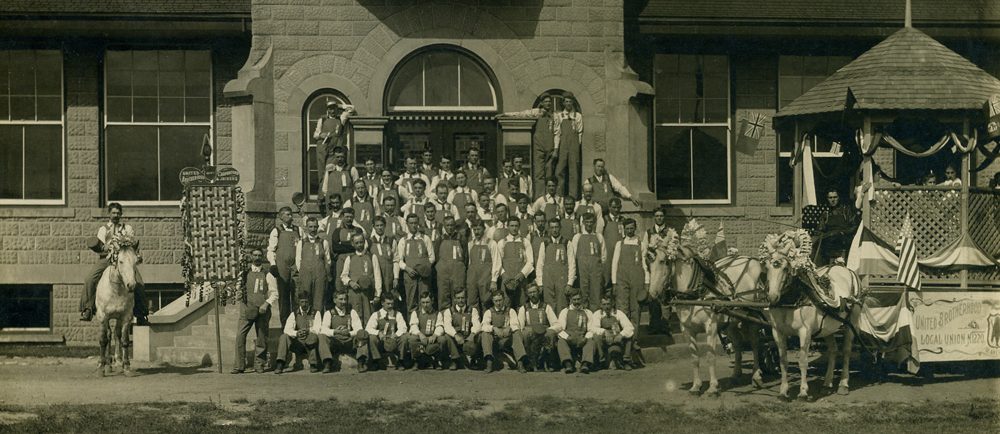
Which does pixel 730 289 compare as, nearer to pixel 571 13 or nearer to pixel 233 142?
pixel 571 13

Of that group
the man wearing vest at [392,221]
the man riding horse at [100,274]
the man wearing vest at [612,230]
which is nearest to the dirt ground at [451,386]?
the man riding horse at [100,274]

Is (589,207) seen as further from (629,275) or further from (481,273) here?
(481,273)

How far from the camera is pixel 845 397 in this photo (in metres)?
13.5

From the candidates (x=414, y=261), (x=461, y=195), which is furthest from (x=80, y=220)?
(x=414, y=261)

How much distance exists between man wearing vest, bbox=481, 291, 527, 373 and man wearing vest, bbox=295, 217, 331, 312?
2.28m

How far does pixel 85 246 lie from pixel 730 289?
1183 cm

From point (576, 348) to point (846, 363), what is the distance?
349cm

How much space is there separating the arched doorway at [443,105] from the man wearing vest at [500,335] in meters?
4.27

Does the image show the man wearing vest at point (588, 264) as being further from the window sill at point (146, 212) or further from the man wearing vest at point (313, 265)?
the window sill at point (146, 212)

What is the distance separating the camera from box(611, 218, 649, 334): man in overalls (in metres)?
16.0

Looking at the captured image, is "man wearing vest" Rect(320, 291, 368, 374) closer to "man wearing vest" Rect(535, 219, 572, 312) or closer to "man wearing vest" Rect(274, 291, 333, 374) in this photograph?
"man wearing vest" Rect(274, 291, 333, 374)

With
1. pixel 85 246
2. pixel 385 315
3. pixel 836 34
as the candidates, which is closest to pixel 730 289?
pixel 385 315

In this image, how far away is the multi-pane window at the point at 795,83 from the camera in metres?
21.5

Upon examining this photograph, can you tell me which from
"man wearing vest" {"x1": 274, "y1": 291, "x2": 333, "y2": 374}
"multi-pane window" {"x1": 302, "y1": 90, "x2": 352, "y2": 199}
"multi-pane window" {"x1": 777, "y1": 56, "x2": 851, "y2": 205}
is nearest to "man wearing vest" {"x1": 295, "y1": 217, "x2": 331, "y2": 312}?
"man wearing vest" {"x1": 274, "y1": 291, "x2": 333, "y2": 374}
